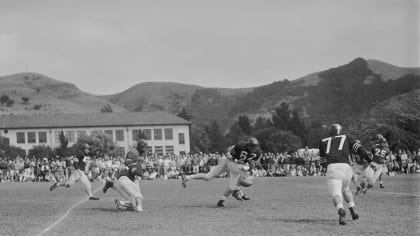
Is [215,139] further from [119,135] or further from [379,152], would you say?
[379,152]

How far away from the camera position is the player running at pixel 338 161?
41.7 ft

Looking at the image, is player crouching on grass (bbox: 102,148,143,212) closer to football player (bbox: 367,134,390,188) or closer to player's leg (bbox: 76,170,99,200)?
player's leg (bbox: 76,170,99,200)

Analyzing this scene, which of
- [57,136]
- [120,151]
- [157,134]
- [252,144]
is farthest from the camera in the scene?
[157,134]

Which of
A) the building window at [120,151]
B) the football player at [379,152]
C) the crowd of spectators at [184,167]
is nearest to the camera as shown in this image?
the football player at [379,152]

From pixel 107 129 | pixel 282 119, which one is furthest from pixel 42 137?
pixel 282 119

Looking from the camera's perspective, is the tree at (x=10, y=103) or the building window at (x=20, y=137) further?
the tree at (x=10, y=103)

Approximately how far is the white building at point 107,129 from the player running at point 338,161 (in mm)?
109035

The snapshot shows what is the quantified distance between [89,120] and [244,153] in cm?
11288

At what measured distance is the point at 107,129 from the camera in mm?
124562

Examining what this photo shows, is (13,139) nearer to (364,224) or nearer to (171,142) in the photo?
(171,142)

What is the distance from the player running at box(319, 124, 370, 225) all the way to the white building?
109035mm

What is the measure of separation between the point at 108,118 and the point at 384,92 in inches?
2659

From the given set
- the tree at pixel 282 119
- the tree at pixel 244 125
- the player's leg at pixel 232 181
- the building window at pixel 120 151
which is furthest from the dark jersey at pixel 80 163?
the tree at pixel 244 125

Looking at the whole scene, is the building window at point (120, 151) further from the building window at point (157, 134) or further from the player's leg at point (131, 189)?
the player's leg at point (131, 189)
